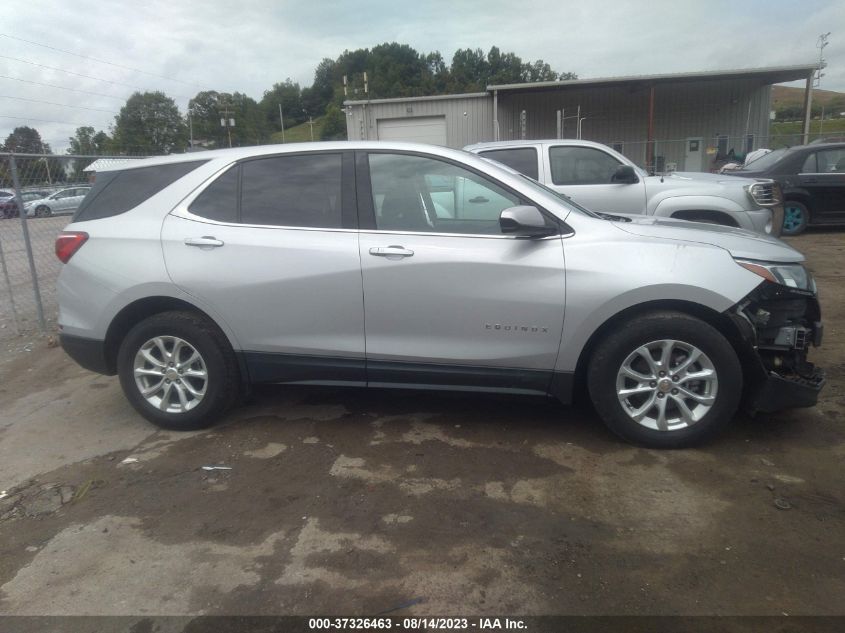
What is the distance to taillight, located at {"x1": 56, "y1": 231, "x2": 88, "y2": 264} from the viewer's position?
4.00 m

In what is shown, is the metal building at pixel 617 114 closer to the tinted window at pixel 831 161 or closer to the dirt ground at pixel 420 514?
the tinted window at pixel 831 161

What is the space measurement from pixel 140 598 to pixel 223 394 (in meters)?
1.58

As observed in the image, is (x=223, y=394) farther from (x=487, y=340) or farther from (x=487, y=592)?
(x=487, y=592)

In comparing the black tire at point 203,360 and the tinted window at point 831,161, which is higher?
the tinted window at point 831,161

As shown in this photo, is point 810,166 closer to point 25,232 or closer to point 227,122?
point 25,232

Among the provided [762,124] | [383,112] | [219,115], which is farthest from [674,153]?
[219,115]

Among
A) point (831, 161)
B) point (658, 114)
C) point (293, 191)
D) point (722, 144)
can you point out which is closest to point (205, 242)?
point (293, 191)

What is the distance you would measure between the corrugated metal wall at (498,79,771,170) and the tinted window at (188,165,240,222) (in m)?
24.6

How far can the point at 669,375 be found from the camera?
3.41 m

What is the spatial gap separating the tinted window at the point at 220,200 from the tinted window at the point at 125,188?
0.75 feet

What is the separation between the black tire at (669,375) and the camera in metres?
3.34

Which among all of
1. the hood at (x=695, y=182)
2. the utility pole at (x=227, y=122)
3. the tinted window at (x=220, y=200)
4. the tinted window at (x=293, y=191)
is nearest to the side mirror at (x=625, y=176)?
the hood at (x=695, y=182)

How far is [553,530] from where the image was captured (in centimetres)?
284

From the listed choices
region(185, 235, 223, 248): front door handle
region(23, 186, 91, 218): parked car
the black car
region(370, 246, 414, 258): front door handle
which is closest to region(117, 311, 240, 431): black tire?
region(185, 235, 223, 248): front door handle
